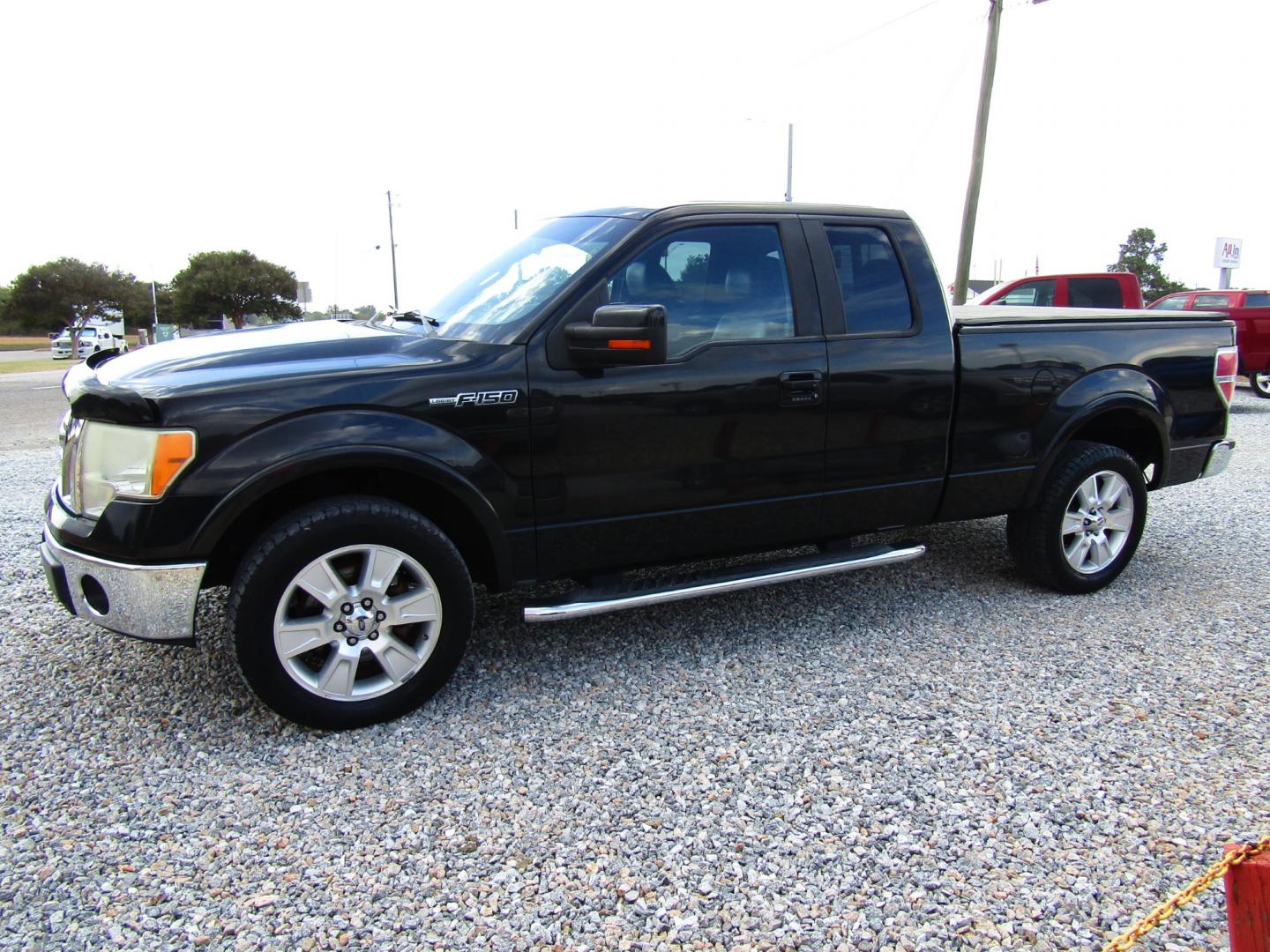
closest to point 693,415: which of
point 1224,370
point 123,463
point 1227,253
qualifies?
point 123,463

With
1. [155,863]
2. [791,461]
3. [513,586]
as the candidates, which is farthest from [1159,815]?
[155,863]

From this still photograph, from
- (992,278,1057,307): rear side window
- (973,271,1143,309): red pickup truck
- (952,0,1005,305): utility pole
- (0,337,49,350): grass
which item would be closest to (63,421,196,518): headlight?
(973,271,1143,309): red pickup truck

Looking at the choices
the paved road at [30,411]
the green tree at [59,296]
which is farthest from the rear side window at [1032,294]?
the green tree at [59,296]

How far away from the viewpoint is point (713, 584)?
12.0ft

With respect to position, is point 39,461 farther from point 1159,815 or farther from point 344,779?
point 1159,815

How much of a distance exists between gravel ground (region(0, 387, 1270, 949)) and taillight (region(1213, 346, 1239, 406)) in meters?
1.31

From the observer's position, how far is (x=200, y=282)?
2672 inches

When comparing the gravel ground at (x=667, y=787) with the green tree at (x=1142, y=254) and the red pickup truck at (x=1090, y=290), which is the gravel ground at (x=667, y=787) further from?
the green tree at (x=1142, y=254)

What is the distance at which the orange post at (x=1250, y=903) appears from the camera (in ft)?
4.77

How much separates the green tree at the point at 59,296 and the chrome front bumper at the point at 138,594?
75.4 meters

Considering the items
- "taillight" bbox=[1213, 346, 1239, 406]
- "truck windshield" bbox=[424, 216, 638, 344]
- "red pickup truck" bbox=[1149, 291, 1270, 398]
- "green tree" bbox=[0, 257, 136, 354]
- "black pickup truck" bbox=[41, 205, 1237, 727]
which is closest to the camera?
"black pickup truck" bbox=[41, 205, 1237, 727]

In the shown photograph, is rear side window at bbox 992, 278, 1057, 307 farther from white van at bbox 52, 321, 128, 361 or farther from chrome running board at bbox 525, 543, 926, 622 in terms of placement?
white van at bbox 52, 321, 128, 361

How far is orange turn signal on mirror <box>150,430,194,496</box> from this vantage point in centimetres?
291

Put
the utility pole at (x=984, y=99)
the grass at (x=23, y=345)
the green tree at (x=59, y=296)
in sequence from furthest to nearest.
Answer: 1. the green tree at (x=59, y=296)
2. the grass at (x=23, y=345)
3. the utility pole at (x=984, y=99)
